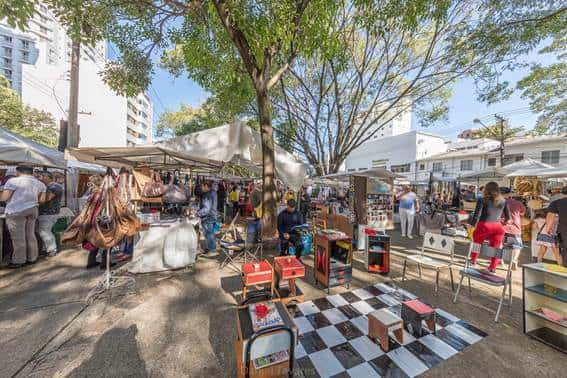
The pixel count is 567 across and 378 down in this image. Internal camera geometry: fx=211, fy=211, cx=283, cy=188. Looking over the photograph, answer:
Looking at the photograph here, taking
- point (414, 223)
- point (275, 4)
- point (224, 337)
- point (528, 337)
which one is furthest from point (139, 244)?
point (414, 223)

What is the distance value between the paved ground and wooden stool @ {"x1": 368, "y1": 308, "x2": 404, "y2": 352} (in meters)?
0.40

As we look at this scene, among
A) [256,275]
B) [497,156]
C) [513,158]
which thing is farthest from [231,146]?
[513,158]

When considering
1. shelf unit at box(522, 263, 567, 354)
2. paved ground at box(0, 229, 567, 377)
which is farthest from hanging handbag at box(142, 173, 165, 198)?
shelf unit at box(522, 263, 567, 354)

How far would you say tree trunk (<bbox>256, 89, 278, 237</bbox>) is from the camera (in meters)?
4.90

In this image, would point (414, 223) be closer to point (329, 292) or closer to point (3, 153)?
point (329, 292)

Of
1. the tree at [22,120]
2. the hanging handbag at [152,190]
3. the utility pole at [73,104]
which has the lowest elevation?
the hanging handbag at [152,190]

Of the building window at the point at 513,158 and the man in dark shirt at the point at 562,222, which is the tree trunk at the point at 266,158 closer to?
the man in dark shirt at the point at 562,222

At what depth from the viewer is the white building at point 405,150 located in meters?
27.1

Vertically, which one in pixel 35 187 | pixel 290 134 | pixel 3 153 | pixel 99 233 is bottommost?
pixel 99 233

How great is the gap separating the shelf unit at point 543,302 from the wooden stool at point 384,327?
1720 mm

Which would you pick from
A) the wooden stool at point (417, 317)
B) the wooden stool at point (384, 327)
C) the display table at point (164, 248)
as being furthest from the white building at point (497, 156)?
the display table at point (164, 248)

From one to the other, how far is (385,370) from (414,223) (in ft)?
23.4

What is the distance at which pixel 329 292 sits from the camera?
138 inches

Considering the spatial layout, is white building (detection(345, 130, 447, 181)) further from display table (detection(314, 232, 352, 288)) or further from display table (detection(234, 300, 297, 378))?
display table (detection(234, 300, 297, 378))
